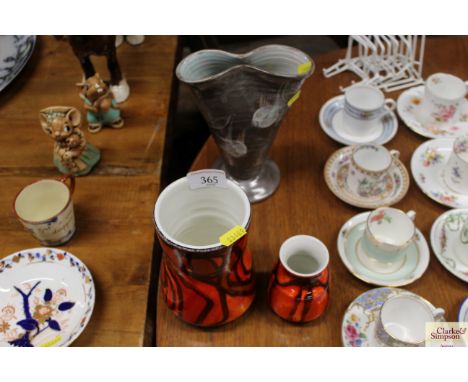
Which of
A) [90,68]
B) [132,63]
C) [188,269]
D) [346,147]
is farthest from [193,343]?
[132,63]

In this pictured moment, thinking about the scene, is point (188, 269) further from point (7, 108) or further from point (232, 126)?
point (7, 108)

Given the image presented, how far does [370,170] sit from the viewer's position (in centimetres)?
100

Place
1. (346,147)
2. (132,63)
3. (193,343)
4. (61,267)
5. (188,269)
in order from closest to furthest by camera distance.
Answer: (188,269)
(193,343)
(61,267)
(346,147)
(132,63)

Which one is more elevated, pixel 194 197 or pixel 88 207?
pixel 194 197

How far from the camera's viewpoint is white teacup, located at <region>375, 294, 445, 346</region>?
781 mm

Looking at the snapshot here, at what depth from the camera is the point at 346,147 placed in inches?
43.1

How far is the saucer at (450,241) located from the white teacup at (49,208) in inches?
27.7

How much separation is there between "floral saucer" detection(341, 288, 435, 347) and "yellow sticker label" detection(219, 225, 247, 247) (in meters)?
0.27

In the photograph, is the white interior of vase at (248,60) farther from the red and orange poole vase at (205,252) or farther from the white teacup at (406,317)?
the white teacup at (406,317)

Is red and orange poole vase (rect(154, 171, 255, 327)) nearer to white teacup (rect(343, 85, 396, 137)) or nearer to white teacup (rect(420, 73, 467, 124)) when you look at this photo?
white teacup (rect(343, 85, 396, 137))

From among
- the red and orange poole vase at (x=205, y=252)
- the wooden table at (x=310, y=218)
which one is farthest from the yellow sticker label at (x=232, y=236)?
the wooden table at (x=310, y=218)

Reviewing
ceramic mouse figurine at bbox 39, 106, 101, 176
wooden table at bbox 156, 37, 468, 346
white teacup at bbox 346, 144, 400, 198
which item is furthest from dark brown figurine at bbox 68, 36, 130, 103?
white teacup at bbox 346, 144, 400, 198

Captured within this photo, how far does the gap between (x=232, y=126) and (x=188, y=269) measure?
301mm

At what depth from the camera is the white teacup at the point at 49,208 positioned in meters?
0.93
